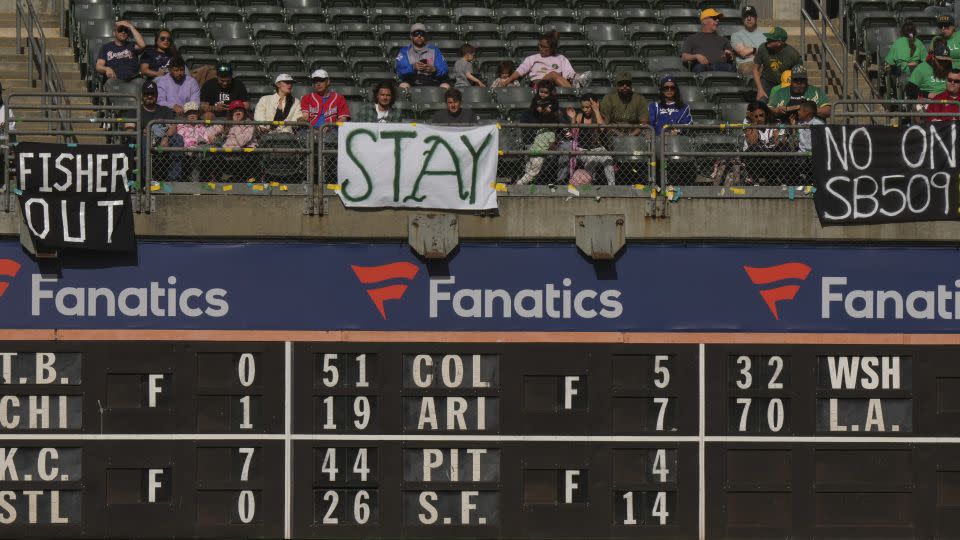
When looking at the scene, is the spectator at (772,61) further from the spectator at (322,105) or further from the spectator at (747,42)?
the spectator at (322,105)

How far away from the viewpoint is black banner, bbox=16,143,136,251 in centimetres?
1608

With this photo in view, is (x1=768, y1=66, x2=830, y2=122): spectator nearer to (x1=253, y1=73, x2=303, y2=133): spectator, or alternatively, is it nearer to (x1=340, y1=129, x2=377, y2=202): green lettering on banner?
(x1=340, y1=129, x2=377, y2=202): green lettering on banner

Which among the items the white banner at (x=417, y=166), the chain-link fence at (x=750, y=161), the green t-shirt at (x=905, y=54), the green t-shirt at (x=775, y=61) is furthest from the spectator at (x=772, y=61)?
the white banner at (x=417, y=166)

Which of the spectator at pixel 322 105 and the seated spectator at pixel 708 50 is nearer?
the spectator at pixel 322 105

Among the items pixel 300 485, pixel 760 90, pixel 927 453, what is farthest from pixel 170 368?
pixel 760 90

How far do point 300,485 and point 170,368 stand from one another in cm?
167

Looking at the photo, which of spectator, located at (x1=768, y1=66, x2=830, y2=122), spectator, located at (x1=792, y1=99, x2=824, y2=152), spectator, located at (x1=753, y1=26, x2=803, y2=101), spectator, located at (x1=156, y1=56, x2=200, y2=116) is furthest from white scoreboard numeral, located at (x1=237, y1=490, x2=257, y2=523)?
spectator, located at (x1=753, y1=26, x2=803, y2=101)

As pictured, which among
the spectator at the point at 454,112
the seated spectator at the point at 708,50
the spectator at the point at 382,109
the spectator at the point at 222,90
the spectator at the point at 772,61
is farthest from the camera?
the seated spectator at the point at 708,50

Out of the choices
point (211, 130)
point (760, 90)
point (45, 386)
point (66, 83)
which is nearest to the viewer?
point (45, 386)

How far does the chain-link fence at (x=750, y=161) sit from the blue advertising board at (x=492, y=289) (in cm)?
89

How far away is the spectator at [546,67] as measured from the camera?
2155cm

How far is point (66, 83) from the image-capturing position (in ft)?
73.5

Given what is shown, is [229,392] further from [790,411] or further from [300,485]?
[790,411]

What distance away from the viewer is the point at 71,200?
1616cm
